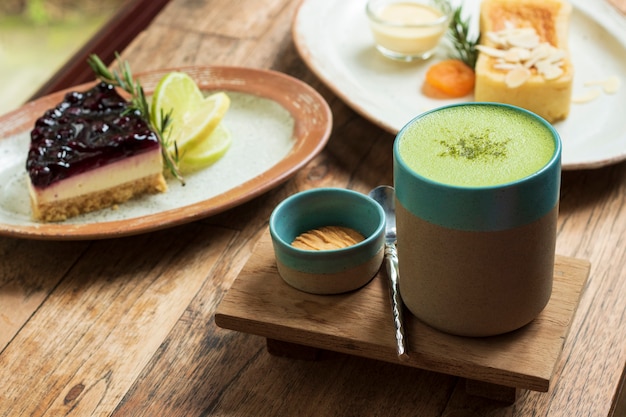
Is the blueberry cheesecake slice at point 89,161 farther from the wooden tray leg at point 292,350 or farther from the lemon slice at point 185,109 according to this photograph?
the wooden tray leg at point 292,350

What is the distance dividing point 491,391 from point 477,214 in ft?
0.78

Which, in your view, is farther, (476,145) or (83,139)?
(83,139)

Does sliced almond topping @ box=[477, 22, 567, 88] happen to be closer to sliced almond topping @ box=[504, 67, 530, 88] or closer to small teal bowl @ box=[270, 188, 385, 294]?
sliced almond topping @ box=[504, 67, 530, 88]

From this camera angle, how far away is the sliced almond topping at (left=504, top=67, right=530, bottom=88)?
139cm

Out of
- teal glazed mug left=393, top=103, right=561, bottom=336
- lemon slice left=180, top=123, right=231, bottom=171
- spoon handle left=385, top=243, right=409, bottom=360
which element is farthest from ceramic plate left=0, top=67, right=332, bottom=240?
teal glazed mug left=393, top=103, right=561, bottom=336

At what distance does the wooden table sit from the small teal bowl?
10 centimetres

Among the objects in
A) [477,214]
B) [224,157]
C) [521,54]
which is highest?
[477,214]

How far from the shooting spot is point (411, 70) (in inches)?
62.6

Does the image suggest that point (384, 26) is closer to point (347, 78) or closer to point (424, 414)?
point (347, 78)

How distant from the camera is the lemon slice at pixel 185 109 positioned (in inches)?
53.5

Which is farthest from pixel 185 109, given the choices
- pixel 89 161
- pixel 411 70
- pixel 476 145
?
pixel 476 145

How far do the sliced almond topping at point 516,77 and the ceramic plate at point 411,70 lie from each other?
10 centimetres

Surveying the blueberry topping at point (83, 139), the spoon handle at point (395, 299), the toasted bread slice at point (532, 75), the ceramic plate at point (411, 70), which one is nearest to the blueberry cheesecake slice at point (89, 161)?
the blueberry topping at point (83, 139)

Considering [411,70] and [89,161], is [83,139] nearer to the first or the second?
[89,161]
